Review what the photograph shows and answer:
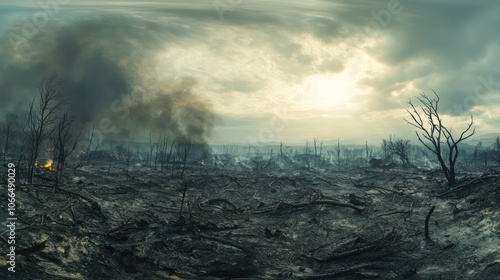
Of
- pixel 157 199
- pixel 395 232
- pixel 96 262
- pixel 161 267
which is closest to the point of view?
pixel 96 262

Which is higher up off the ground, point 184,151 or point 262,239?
point 184,151

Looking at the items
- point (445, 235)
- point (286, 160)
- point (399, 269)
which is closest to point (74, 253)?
point (399, 269)

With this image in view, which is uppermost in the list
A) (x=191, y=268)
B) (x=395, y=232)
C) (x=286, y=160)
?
(x=286, y=160)

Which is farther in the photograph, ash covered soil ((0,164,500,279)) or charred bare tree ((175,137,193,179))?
charred bare tree ((175,137,193,179))

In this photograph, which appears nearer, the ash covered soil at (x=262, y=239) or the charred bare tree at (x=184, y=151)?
the ash covered soil at (x=262, y=239)

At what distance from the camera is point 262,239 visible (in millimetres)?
13156

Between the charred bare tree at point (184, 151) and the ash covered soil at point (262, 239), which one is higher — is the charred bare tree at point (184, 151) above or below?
above

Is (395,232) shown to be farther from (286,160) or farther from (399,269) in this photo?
(286,160)

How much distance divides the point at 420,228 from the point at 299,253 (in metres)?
5.30

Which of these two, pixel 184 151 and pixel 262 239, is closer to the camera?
pixel 262 239

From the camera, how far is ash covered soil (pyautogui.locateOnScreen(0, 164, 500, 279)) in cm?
890

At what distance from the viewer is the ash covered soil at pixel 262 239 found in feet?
29.2

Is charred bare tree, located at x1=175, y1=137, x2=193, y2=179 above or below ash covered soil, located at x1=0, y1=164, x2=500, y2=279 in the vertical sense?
above

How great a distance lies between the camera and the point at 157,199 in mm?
21625
